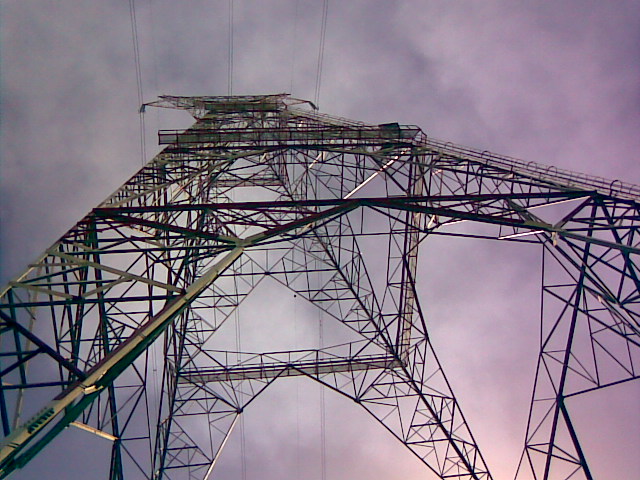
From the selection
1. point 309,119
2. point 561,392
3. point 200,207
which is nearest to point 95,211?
point 200,207

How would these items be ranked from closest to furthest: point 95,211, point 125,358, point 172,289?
1. point 125,358
2. point 172,289
3. point 95,211

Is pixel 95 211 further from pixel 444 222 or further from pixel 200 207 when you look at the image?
pixel 444 222

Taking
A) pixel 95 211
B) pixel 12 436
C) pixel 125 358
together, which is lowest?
pixel 12 436

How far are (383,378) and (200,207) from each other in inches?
557

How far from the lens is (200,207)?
54.1ft

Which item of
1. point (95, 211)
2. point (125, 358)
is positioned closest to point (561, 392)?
point (125, 358)

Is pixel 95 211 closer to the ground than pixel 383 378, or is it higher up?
closer to the ground

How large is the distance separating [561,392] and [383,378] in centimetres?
990

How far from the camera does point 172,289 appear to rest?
40.7 ft

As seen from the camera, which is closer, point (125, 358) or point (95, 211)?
point (125, 358)

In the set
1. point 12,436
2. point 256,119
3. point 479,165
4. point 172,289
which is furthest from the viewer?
point 256,119

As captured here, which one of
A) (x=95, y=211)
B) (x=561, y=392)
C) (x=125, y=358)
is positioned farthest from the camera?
(x=561, y=392)

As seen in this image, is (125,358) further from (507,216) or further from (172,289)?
(507,216)

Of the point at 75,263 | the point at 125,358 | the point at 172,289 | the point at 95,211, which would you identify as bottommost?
the point at 125,358
